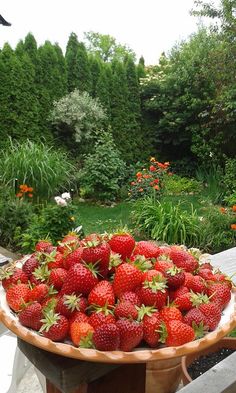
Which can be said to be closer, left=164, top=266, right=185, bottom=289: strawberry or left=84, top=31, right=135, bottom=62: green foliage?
left=164, top=266, right=185, bottom=289: strawberry

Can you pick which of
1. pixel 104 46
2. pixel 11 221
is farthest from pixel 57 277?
pixel 104 46

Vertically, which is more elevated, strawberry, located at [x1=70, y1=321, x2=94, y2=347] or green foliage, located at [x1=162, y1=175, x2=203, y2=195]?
strawberry, located at [x1=70, y1=321, x2=94, y2=347]

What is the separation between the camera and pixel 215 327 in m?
1.08

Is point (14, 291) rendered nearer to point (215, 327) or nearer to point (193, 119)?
point (215, 327)

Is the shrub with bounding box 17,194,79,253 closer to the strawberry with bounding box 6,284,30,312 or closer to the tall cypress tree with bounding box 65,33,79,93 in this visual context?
the strawberry with bounding box 6,284,30,312

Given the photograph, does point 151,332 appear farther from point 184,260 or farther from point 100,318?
point 184,260

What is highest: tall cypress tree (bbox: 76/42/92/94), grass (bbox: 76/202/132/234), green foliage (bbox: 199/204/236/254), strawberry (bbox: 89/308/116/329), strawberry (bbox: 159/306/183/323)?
tall cypress tree (bbox: 76/42/92/94)

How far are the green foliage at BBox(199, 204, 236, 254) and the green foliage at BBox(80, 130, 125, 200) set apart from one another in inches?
126

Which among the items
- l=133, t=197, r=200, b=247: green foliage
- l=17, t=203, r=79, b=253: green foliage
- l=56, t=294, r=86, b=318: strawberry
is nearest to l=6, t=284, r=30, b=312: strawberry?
l=56, t=294, r=86, b=318: strawberry

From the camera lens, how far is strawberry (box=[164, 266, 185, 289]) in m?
1.13

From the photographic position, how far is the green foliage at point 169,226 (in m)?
5.01

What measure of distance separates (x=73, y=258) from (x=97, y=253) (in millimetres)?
95

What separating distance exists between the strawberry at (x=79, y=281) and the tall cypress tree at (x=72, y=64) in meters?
8.67

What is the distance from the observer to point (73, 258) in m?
1.16
